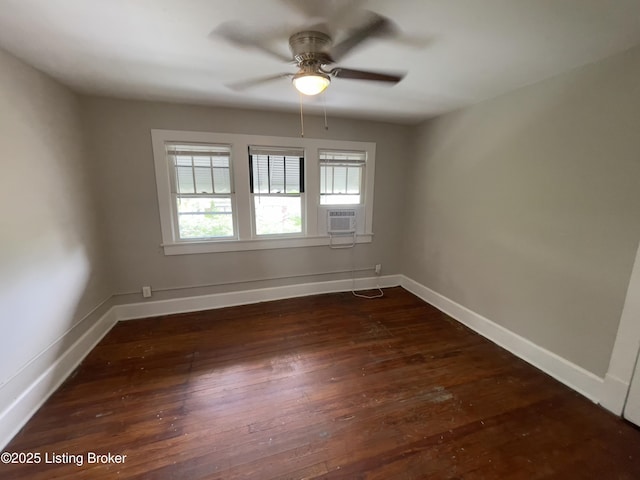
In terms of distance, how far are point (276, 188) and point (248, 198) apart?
375 millimetres

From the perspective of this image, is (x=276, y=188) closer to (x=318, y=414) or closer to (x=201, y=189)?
(x=201, y=189)

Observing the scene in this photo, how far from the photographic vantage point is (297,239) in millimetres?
3477

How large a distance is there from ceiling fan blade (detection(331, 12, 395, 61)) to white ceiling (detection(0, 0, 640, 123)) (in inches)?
1.7

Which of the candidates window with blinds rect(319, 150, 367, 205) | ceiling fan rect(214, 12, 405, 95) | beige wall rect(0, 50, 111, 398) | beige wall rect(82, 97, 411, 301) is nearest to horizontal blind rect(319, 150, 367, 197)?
window with blinds rect(319, 150, 367, 205)

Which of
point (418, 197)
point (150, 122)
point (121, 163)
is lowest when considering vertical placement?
point (418, 197)

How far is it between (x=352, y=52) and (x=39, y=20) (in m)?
1.69

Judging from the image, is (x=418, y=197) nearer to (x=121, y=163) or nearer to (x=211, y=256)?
(x=211, y=256)

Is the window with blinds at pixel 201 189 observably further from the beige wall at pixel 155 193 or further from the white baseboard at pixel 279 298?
the white baseboard at pixel 279 298

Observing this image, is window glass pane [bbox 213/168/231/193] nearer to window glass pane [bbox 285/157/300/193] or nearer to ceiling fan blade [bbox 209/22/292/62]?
window glass pane [bbox 285/157/300/193]

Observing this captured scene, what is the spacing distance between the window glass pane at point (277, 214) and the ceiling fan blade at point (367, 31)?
6.36 feet

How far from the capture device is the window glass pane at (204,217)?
9.97 ft

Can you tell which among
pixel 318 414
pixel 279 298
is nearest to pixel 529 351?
pixel 318 414

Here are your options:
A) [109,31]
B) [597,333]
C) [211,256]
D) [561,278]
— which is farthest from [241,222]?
[597,333]

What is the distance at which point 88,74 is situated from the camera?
203 cm
